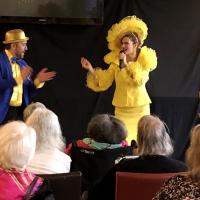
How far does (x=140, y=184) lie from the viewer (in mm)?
2049

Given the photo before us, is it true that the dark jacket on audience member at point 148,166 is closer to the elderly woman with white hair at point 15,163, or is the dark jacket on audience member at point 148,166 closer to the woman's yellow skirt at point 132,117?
the elderly woman with white hair at point 15,163

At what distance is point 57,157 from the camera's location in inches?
94.0

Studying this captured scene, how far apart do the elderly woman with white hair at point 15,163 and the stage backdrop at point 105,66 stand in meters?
3.39

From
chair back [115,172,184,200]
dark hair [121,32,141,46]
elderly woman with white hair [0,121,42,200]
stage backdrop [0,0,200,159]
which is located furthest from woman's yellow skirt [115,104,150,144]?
elderly woman with white hair [0,121,42,200]

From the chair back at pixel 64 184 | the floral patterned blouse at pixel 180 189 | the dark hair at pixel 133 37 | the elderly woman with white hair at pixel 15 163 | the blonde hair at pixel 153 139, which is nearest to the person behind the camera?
the floral patterned blouse at pixel 180 189

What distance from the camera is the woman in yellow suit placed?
431cm

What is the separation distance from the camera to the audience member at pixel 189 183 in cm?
158

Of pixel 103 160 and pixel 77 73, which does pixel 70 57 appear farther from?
pixel 103 160

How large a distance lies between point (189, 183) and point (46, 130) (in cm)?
115

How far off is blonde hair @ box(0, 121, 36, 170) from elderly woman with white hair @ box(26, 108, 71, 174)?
1.24 feet

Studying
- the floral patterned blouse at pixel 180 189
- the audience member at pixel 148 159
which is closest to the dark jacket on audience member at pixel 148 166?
the audience member at pixel 148 159

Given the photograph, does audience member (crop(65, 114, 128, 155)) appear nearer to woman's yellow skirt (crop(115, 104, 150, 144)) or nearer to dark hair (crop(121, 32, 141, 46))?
woman's yellow skirt (crop(115, 104, 150, 144))

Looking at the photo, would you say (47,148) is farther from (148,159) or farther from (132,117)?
(132,117)

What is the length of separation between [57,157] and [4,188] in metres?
0.64
